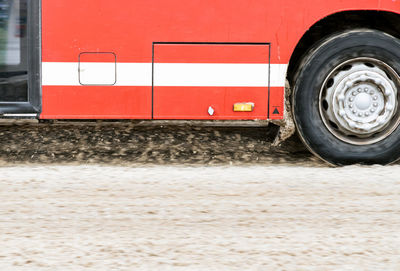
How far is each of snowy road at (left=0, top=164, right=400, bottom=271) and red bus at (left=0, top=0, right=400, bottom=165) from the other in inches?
16.7

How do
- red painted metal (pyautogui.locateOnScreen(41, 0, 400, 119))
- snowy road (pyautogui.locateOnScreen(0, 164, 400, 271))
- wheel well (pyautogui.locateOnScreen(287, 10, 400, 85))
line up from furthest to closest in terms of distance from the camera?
wheel well (pyautogui.locateOnScreen(287, 10, 400, 85)) < red painted metal (pyautogui.locateOnScreen(41, 0, 400, 119)) < snowy road (pyautogui.locateOnScreen(0, 164, 400, 271))

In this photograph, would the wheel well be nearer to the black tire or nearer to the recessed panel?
the black tire

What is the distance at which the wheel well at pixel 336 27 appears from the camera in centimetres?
517

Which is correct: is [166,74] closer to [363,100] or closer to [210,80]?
[210,80]

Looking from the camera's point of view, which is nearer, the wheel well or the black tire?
the black tire

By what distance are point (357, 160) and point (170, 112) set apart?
140 cm

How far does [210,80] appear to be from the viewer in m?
4.98

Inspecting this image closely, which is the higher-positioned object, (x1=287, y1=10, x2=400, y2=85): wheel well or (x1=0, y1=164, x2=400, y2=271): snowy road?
(x1=287, y1=10, x2=400, y2=85): wheel well

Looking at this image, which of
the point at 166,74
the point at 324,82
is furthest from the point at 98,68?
the point at 324,82

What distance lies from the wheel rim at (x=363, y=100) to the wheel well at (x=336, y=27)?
1.05ft

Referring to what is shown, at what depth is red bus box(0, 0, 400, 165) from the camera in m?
4.96

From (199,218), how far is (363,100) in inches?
81.0

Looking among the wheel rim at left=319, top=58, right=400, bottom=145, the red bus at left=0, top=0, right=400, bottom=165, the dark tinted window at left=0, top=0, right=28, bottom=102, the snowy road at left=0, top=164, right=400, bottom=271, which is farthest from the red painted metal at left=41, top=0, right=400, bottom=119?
the snowy road at left=0, top=164, right=400, bottom=271

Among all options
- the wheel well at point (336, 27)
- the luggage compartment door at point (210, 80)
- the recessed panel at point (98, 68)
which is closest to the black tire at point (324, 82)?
the wheel well at point (336, 27)
